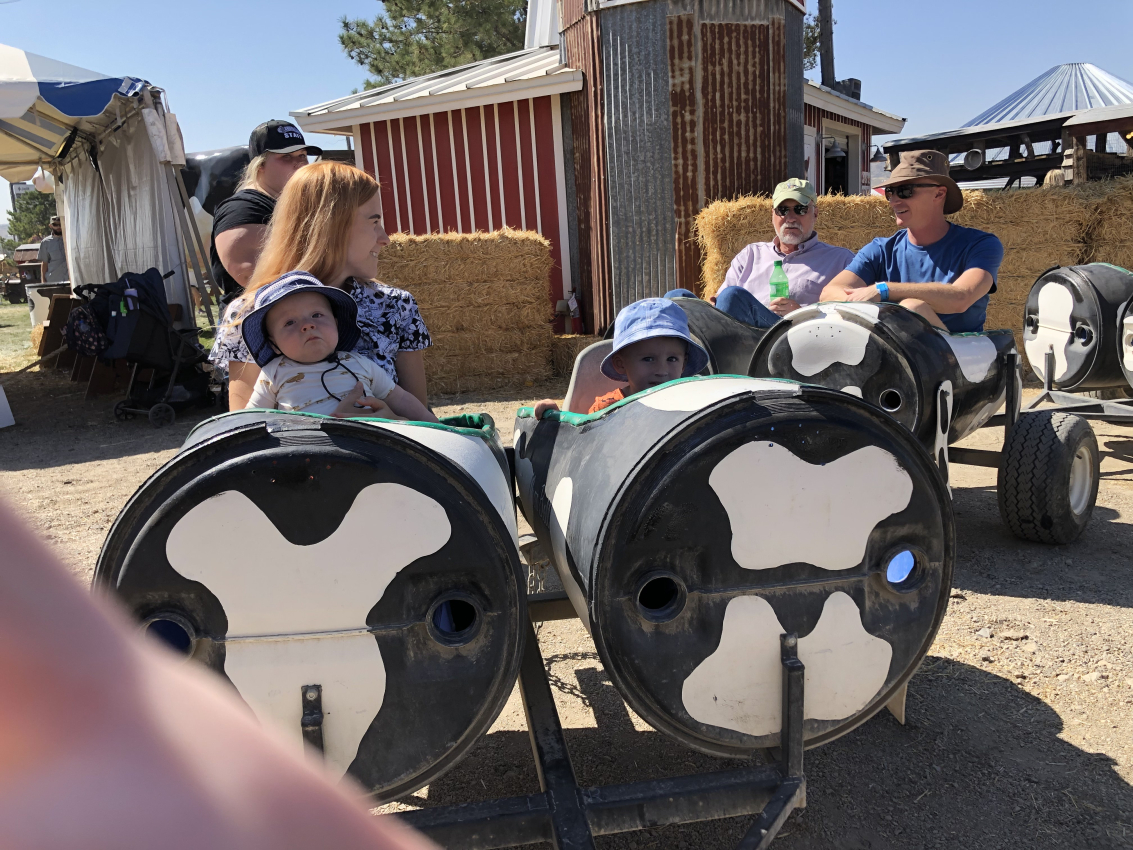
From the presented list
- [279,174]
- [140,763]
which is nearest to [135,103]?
→ [279,174]

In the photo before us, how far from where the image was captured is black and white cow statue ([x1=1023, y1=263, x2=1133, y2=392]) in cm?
506

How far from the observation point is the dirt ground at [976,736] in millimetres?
1975

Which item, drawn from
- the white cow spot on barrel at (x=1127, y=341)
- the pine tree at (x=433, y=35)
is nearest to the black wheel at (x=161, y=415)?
the white cow spot on barrel at (x=1127, y=341)

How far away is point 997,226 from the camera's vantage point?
792 centimetres

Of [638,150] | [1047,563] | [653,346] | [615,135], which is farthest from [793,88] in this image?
[653,346]

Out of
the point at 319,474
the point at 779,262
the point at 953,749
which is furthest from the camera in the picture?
the point at 779,262

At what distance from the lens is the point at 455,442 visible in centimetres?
174

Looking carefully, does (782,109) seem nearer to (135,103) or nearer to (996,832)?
(135,103)

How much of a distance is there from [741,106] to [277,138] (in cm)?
599

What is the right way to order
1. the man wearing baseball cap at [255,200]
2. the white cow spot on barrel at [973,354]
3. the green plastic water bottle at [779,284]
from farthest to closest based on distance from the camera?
the green plastic water bottle at [779,284] → the white cow spot on barrel at [973,354] → the man wearing baseball cap at [255,200]

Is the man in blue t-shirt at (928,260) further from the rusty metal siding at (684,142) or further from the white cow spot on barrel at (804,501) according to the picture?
the rusty metal siding at (684,142)

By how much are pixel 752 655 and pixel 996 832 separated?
833 millimetres

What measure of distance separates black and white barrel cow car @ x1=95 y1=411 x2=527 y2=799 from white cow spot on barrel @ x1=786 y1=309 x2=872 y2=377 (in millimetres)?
2124

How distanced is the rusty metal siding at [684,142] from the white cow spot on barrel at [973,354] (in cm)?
477
